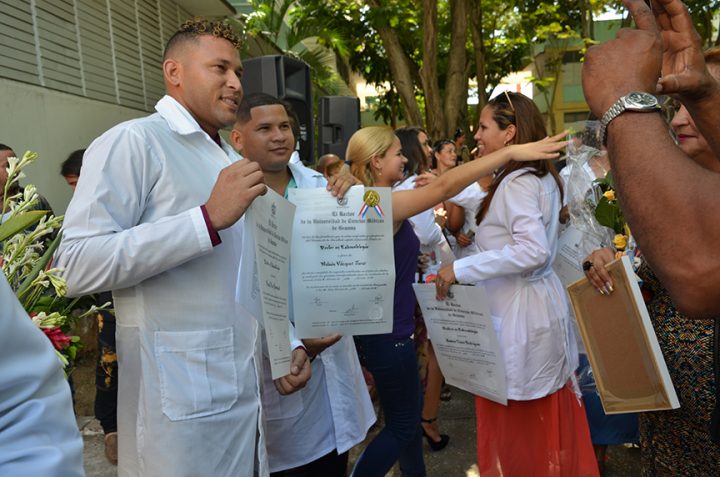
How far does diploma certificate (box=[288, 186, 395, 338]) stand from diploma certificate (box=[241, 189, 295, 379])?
0.21 metres

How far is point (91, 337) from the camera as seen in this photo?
6938mm

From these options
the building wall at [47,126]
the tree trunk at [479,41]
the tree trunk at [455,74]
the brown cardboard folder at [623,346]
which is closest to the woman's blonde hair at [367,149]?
the brown cardboard folder at [623,346]

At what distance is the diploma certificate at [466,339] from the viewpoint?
3.03 meters

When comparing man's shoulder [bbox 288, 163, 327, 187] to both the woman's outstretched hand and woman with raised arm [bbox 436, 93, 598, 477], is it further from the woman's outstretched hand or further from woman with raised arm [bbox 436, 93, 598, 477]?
the woman's outstretched hand

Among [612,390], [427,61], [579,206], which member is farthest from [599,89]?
[427,61]

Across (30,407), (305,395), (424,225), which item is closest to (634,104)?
(30,407)

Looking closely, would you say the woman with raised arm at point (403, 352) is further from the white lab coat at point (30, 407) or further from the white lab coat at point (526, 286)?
the white lab coat at point (30, 407)

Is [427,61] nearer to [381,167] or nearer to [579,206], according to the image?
[381,167]

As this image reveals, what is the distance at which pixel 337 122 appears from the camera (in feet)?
25.0

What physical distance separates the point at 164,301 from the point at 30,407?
112 centimetres

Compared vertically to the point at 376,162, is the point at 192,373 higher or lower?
lower

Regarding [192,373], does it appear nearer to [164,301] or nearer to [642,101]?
[164,301]

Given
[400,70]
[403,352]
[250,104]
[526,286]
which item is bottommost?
[403,352]

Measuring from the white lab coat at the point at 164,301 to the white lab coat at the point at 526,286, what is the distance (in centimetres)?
149
